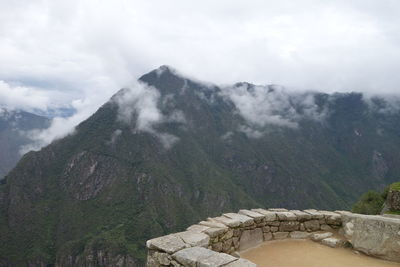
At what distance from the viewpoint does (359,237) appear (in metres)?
7.43

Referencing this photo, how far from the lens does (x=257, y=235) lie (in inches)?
313

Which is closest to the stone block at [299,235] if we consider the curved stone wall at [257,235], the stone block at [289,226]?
the curved stone wall at [257,235]

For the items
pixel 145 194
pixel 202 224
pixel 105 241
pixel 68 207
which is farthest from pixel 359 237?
pixel 68 207

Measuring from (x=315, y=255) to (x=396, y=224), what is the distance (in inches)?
71.4

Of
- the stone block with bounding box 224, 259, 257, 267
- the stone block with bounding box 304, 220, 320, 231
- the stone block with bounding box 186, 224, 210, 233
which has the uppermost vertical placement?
the stone block with bounding box 186, 224, 210, 233

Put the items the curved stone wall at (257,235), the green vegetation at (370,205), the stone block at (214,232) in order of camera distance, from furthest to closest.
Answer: the green vegetation at (370,205) < the stone block at (214,232) < the curved stone wall at (257,235)

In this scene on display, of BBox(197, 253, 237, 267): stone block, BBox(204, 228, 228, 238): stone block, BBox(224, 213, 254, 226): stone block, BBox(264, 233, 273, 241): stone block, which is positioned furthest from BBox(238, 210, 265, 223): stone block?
BBox(197, 253, 237, 267): stone block

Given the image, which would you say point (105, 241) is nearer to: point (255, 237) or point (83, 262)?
point (83, 262)

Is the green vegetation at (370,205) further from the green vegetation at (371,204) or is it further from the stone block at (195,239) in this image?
the stone block at (195,239)

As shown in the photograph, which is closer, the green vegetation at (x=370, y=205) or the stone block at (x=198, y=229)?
the stone block at (x=198, y=229)

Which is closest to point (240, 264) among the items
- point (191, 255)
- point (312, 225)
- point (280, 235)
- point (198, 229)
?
point (191, 255)

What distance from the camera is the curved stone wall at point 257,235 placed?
211 inches

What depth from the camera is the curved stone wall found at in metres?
5.35

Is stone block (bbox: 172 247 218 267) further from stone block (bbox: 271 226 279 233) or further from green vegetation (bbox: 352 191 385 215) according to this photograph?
green vegetation (bbox: 352 191 385 215)
